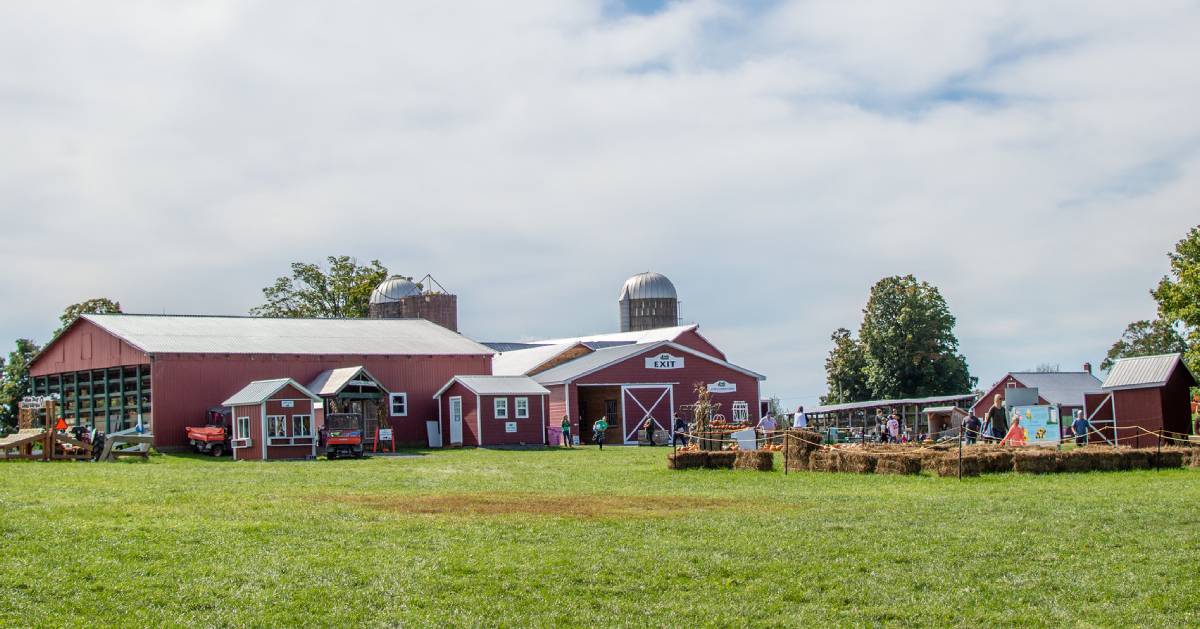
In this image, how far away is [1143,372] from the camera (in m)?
38.1

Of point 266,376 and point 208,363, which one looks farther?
point 266,376

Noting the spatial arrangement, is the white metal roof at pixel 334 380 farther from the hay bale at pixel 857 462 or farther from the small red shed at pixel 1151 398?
the small red shed at pixel 1151 398

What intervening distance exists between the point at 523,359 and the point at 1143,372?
3796 cm

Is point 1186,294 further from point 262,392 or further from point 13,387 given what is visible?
point 13,387

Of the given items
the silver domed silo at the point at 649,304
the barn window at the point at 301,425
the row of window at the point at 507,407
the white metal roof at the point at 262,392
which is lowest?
the barn window at the point at 301,425

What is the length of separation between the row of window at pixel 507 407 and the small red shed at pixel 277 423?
414 inches

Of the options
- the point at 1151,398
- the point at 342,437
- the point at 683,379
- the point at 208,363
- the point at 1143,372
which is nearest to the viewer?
the point at 1151,398

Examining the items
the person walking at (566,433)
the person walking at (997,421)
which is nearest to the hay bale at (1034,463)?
the person walking at (997,421)

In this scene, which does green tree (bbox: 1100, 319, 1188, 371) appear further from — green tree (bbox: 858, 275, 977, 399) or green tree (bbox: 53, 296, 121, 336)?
green tree (bbox: 53, 296, 121, 336)

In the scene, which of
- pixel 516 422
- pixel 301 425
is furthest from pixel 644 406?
pixel 301 425

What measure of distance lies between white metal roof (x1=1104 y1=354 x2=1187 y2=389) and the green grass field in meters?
14.1

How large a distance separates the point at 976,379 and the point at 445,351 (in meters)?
34.0

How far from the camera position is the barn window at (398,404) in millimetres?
53812

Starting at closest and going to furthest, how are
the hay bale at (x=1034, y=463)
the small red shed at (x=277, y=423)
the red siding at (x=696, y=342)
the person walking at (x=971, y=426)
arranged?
1. the hay bale at (x=1034, y=463)
2. the person walking at (x=971, y=426)
3. the small red shed at (x=277, y=423)
4. the red siding at (x=696, y=342)
